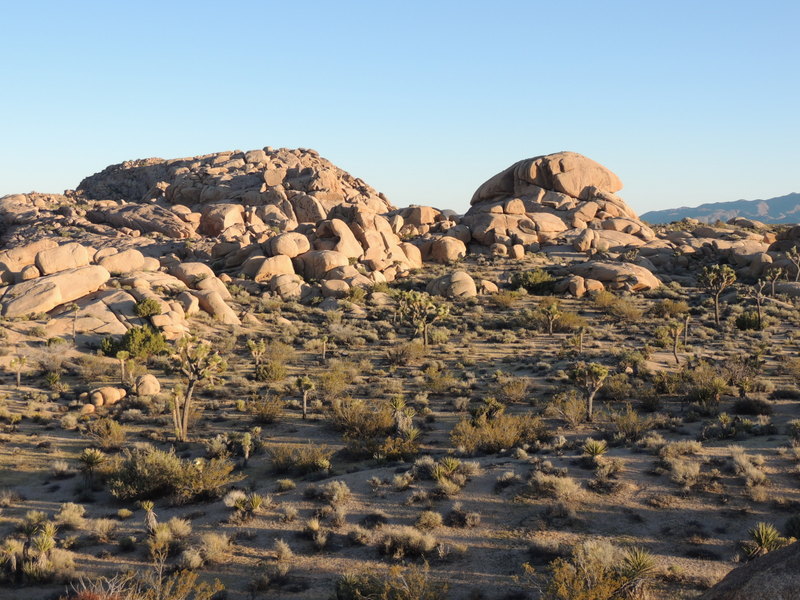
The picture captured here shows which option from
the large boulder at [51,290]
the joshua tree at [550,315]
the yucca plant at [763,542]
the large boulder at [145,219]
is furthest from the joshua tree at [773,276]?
the large boulder at [145,219]

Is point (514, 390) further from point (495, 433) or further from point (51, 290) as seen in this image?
point (51, 290)

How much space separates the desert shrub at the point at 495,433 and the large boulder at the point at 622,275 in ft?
98.9

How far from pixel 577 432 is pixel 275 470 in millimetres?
9828

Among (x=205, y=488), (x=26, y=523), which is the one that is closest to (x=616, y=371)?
(x=205, y=488)

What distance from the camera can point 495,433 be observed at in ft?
54.5

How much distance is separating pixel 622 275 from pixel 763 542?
1464 inches

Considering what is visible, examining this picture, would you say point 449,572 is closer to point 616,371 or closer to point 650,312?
point 616,371

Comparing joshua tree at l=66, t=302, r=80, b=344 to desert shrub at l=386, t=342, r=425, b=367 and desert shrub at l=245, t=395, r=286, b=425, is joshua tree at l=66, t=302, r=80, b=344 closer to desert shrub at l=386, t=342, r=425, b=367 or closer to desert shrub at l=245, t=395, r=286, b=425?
desert shrub at l=245, t=395, r=286, b=425

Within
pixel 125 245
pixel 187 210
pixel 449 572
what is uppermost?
pixel 187 210

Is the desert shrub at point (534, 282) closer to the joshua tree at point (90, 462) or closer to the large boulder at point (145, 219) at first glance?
the joshua tree at point (90, 462)

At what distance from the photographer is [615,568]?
8992 millimetres

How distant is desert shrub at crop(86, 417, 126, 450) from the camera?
Result: 17.8 meters

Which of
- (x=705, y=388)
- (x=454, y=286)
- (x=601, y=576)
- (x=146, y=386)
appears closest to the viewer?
(x=601, y=576)

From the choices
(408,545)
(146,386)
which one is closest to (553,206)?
(146,386)
